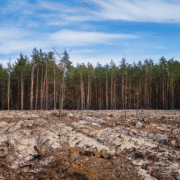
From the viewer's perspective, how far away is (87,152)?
31.7 feet

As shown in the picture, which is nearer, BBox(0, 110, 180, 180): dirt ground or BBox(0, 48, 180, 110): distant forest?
BBox(0, 110, 180, 180): dirt ground

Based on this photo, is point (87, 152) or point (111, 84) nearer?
point (87, 152)

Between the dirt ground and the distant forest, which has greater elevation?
the distant forest

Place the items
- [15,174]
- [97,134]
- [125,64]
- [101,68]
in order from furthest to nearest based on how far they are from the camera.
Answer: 1. [101,68]
2. [125,64]
3. [97,134]
4. [15,174]

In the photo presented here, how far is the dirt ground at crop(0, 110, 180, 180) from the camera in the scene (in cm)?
804

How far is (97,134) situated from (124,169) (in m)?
4.08

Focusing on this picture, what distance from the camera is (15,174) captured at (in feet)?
26.7

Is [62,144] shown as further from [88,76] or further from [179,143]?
[88,76]

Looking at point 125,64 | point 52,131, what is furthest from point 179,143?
point 125,64

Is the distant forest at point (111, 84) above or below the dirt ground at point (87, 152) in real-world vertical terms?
above

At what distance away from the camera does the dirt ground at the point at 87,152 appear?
26.4ft

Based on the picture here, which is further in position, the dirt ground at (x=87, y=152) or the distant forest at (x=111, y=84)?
the distant forest at (x=111, y=84)

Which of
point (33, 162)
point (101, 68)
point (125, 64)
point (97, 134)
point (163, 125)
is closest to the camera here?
point (33, 162)

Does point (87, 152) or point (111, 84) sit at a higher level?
point (111, 84)
